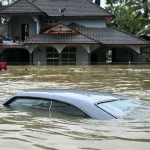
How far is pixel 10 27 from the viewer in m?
46.9

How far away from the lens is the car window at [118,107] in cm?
691

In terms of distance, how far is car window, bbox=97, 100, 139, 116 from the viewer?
6.91m

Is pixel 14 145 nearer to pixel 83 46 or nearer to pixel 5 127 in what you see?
pixel 5 127

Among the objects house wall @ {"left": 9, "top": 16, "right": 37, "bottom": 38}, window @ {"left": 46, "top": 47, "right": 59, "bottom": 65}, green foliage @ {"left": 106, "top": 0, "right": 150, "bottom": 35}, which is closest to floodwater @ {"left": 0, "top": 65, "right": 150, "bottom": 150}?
window @ {"left": 46, "top": 47, "right": 59, "bottom": 65}

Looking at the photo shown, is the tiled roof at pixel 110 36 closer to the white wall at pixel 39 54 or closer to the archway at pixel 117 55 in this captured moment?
the archway at pixel 117 55

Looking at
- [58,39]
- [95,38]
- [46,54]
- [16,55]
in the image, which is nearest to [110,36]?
[95,38]

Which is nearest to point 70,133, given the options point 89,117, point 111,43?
point 89,117

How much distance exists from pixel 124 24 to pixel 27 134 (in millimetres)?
56709

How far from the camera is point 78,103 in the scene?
7031 mm

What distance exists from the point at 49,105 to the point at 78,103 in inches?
27.2

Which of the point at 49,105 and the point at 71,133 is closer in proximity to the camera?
the point at 71,133

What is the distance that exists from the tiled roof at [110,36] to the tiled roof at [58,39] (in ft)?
7.09

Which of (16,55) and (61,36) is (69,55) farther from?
(16,55)

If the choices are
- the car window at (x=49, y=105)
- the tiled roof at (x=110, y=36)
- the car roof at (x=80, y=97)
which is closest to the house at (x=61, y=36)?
the tiled roof at (x=110, y=36)
